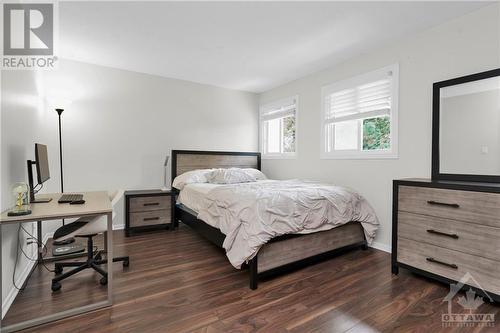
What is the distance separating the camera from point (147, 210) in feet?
12.3

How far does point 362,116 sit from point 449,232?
1747 millimetres

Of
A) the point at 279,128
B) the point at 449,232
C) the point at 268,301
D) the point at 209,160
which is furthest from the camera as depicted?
the point at 279,128

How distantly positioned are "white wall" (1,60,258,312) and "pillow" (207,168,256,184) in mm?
926

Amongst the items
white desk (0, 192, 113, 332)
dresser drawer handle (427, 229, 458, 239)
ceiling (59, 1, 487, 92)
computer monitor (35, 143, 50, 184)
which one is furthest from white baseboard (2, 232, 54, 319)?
dresser drawer handle (427, 229, 458, 239)

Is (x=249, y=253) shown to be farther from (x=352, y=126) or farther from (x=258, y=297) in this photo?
(x=352, y=126)

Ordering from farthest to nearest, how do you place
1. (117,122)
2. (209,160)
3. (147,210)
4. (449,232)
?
(209,160) → (117,122) → (147,210) → (449,232)

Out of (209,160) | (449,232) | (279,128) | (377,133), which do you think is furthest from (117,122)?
(449,232)

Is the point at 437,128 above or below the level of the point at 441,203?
above

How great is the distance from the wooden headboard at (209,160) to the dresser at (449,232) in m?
2.90

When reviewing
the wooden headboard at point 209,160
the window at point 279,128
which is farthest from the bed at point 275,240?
the window at point 279,128

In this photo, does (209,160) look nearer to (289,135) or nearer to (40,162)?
(289,135)

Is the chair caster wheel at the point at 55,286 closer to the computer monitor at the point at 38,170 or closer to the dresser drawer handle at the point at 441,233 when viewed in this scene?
the computer monitor at the point at 38,170

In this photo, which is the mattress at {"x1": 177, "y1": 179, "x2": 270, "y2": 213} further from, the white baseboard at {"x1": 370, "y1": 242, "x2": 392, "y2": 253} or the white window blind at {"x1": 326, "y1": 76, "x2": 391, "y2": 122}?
the white baseboard at {"x1": 370, "y1": 242, "x2": 392, "y2": 253}

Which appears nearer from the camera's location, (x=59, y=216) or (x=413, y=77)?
(x=59, y=216)
